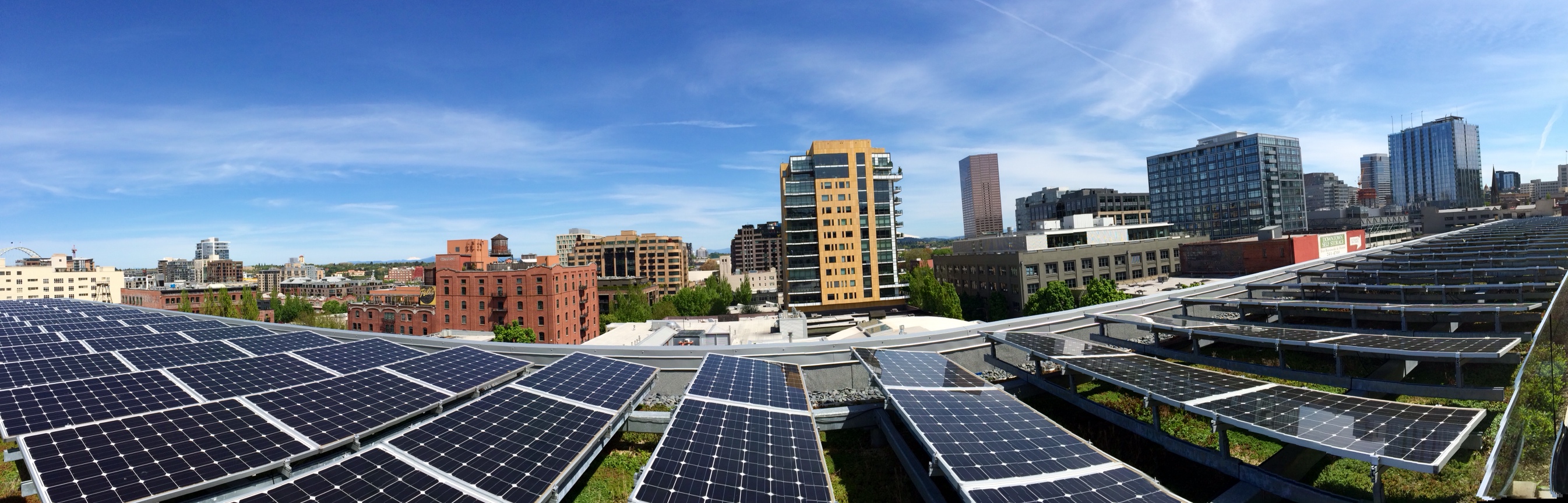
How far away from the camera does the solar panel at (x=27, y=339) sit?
802 inches

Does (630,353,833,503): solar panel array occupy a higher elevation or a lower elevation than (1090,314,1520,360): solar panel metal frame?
lower

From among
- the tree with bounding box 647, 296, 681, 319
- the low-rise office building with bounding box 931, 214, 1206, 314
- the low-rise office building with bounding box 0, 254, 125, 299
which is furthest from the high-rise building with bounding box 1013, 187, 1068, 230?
the low-rise office building with bounding box 0, 254, 125, 299

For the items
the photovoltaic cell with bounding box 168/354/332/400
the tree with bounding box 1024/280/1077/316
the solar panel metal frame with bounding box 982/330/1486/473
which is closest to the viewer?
the solar panel metal frame with bounding box 982/330/1486/473

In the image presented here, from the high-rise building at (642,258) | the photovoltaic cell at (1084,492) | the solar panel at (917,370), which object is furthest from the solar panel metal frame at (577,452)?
the high-rise building at (642,258)

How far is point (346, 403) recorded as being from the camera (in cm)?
1305

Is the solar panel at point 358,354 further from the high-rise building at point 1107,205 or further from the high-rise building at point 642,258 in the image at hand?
the high-rise building at point 1107,205

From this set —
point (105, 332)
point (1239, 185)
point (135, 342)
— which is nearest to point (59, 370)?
A: point (135, 342)

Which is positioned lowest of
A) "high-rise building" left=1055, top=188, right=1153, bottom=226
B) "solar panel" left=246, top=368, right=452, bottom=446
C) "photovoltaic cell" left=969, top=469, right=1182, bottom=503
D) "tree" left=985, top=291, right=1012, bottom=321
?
"tree" left=985, top=291, right=1012, bottom=321

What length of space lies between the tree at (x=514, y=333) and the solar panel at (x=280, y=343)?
114 ft

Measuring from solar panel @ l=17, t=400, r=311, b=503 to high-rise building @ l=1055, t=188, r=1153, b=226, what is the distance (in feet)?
419

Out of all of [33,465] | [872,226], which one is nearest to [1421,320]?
[33,465]

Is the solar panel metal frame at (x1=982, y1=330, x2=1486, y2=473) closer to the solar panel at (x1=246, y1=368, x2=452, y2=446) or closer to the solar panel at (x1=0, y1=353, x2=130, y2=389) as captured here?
the solar panel at (x1=246, y1=368, x2=452, y2=446)

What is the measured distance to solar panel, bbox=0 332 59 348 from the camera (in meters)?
20.4

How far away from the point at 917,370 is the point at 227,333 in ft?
99.3
